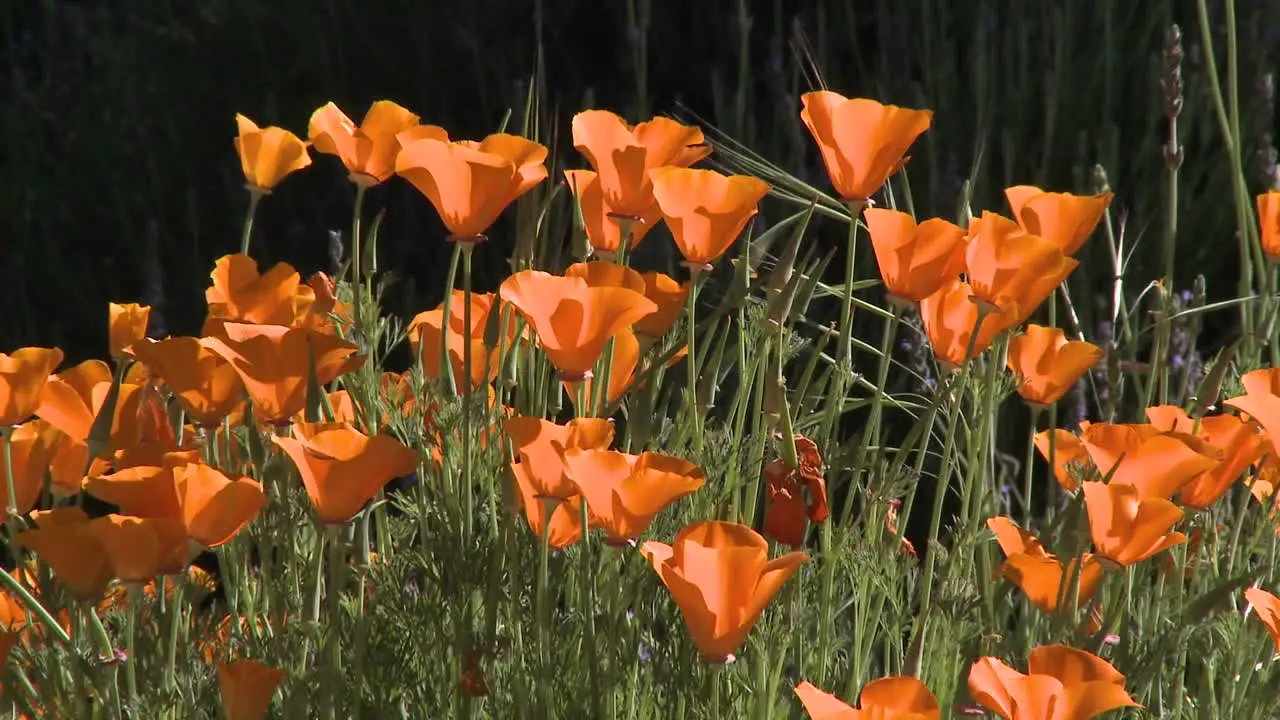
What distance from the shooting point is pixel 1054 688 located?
40.3 inches

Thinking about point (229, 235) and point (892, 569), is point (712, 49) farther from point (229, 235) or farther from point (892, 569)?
point (892, 569)

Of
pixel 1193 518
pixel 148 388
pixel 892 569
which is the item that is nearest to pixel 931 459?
pixel 1193 518

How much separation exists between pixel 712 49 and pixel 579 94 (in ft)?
1.14

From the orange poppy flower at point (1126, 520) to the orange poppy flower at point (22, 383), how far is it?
29.8 inches

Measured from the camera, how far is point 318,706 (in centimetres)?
122

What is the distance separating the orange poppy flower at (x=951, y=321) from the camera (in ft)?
4.33

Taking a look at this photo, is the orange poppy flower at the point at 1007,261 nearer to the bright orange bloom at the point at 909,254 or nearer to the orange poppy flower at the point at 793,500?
the bright orange bloom at the point at 909,254

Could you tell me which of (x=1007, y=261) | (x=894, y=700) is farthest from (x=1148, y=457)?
(x=894, y=700)

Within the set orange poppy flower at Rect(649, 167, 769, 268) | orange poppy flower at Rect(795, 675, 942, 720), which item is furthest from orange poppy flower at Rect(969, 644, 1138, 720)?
orange poppy flower at Rect(649, 167, 769, 268)

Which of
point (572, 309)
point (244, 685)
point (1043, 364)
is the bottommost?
point (244, 685)

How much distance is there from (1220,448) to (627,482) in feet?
1.57

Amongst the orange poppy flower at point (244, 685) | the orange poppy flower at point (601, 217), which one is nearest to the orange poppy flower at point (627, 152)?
the orange poppy flower at point (601, 217)

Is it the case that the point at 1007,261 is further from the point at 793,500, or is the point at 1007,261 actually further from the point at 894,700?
the point at 894,700

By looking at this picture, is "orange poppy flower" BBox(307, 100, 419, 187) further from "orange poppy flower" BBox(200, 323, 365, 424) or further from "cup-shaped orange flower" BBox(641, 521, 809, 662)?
"cup-shaped orange flower" BBox(641, 521, 809, 662)
